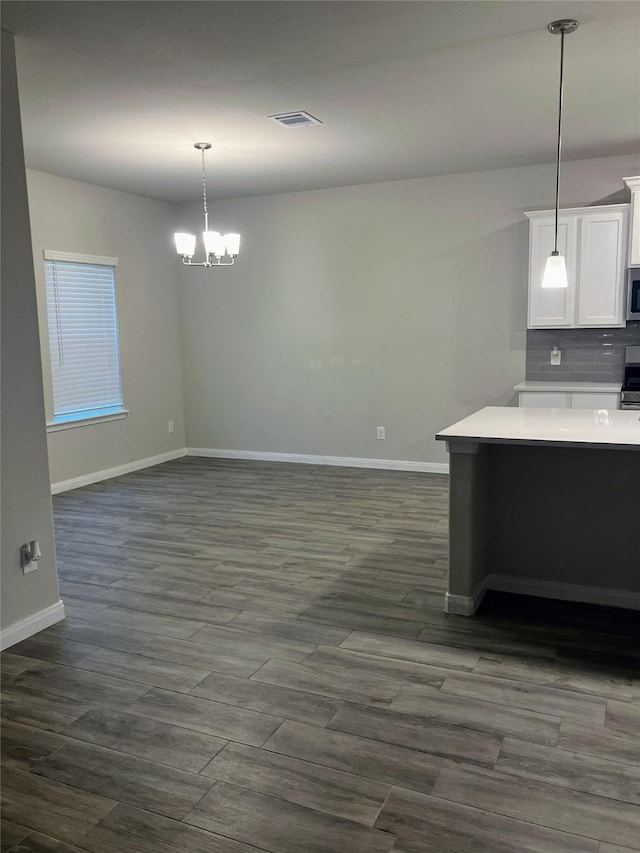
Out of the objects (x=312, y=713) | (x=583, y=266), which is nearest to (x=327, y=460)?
(x=583, y=266)

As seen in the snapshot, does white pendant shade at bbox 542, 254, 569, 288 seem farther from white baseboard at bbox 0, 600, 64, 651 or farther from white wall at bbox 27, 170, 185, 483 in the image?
white wall at bbox 27, 170, 185, 483

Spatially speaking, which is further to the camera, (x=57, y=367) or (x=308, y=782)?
(x=57, y=367)

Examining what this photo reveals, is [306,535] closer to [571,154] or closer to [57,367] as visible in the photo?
[57,367]

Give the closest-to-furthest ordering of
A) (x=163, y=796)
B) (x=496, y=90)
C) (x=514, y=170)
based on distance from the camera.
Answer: (x=163, y=796)
(x=496, y=90)
(x=514, y=170)

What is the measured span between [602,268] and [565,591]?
9.20 feet

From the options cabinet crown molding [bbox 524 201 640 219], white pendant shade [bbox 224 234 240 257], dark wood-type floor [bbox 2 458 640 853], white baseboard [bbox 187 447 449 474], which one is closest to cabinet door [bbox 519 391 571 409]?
white baseboard [bbox 187 447 449 474]

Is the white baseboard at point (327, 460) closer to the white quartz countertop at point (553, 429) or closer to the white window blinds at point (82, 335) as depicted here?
the white window blinds at point (82, 335)

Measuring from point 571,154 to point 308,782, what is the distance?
492 cm

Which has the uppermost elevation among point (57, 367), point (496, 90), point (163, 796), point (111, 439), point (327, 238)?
point (496, 90)

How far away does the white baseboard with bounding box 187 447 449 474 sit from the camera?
20.7 feet

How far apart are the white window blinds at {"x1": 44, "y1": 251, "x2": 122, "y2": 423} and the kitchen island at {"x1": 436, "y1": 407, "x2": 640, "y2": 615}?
3.91 meters

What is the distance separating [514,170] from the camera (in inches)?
222

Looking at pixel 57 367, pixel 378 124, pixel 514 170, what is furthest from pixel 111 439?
pixel 514 170

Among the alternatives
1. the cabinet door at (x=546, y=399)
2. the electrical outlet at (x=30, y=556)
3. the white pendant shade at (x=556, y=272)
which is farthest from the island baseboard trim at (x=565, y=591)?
the electrical outlet at (x=30, y=556)
